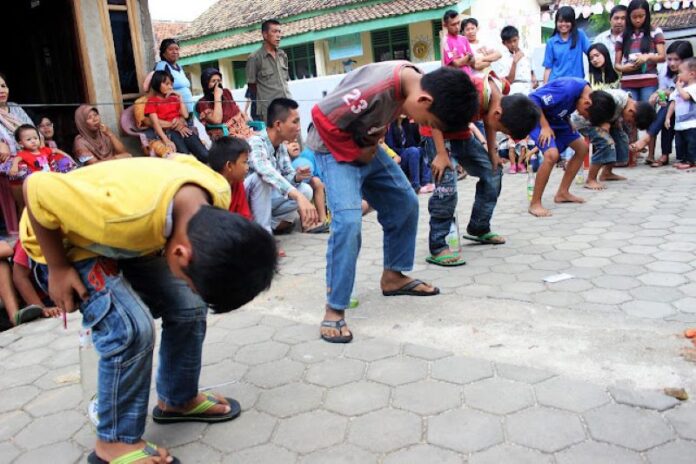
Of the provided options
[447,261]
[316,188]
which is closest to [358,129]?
[447,261]

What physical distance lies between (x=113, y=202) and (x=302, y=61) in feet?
69.5

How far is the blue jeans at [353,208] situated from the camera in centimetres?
296

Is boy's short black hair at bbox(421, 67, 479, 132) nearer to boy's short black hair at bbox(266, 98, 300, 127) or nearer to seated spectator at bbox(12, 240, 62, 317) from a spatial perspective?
boy's short black hair at bbox(266, 98, 300, 127)

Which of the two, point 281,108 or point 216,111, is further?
point 216,111

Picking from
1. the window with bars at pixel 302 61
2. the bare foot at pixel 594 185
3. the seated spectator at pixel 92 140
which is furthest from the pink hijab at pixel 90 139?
the window with bars at pixel 302 61

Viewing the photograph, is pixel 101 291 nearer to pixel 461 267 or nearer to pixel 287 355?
pixel 287 355

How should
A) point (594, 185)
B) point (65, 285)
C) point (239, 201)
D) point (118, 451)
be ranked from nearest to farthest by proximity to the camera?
point (65, 285), point (118, 451), point (239, 201), point (594, 185)

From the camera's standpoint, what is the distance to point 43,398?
265 cm

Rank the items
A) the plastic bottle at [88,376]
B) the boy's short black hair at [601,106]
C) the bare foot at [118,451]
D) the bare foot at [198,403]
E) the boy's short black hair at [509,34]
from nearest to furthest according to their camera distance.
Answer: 1. the bare foot at [118,451]
2. the bare foot at [198,403]
3. the plastic bottle at [88,376]
4. the boy's short black hair at [601,106]
5. the boy's short black hair at [509,34]

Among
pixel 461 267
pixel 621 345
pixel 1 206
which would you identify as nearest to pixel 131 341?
pixel 621 345

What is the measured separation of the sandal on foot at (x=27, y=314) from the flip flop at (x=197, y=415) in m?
1.87

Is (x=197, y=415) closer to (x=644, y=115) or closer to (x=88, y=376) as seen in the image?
(x=88, y=376)

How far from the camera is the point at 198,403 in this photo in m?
2.25

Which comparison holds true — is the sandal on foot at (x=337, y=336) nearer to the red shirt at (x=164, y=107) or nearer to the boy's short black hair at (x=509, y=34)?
the red shirt at (x=164, y=107)
